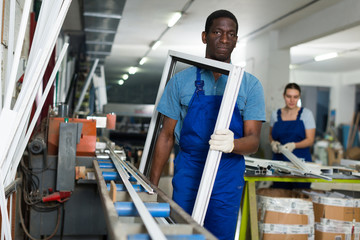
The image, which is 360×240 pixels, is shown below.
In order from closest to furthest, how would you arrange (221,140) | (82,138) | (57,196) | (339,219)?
(221,140) → (57,196) → (82,138) → (339,219)

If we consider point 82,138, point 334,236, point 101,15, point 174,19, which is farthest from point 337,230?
point 174,19

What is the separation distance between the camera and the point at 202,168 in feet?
5.93

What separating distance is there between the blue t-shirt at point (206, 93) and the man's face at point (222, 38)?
97 millimetres

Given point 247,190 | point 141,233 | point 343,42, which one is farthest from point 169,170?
point 141,233

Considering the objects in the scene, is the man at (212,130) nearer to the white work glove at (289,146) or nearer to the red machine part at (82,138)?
the red machine part at (82,138)

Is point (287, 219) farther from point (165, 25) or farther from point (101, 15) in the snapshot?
point (165, 25)

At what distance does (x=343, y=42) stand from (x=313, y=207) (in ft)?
16.7

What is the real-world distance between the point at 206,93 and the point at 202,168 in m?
0.33

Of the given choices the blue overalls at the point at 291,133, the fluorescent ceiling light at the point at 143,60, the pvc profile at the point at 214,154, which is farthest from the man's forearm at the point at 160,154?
the fluorescent ceiling light at the point at 143,60

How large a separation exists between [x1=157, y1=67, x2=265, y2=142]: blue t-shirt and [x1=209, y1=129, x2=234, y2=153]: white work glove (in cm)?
22

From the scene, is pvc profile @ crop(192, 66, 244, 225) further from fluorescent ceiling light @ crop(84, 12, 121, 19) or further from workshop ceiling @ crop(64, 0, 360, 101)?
fluorescent ceiling light @ crop(84, 12, 121, 19)

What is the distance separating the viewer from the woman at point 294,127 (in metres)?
3.68

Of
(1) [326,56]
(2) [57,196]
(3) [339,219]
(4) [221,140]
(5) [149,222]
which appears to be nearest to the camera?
(5) [149,222]

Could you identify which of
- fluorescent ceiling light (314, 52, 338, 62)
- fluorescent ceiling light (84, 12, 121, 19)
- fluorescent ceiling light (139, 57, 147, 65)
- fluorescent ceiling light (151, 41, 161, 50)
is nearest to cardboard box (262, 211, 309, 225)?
fluorescent ceiling light (84, 12, 121, 19)
